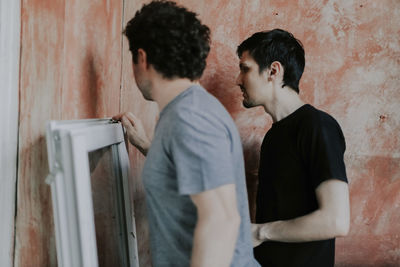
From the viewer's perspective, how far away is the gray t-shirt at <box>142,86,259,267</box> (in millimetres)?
796

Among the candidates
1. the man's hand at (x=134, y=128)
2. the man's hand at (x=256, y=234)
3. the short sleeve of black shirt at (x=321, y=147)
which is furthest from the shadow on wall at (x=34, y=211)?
the short sleeve of black shirt at (x=321, y=147)

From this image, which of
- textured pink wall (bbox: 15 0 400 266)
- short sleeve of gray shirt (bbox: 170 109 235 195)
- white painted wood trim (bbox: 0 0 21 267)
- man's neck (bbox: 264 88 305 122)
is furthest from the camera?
textured pink wall (bbox: 15 0 400 266)

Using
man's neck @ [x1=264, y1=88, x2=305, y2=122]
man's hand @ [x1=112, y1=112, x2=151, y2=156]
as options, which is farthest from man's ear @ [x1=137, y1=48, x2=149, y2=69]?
man's neck @ [x1=264, y1=88, x2=305, y2=122]

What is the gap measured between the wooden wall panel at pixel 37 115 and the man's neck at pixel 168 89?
12.0 inches

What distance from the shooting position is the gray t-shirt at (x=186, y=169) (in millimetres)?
796

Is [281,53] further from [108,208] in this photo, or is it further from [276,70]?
[108,208]

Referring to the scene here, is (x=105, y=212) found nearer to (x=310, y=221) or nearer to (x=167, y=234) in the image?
(x=167, y=234)

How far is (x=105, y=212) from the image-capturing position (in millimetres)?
1253

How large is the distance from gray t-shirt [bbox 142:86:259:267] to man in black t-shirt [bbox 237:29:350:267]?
0.34 m

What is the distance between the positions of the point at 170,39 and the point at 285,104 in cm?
69

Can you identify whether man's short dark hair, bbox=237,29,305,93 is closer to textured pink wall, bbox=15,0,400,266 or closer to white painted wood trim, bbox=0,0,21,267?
textured pink wall, bbox=15,0,400,266

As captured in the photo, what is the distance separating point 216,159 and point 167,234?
0.29m

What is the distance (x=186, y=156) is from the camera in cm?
80

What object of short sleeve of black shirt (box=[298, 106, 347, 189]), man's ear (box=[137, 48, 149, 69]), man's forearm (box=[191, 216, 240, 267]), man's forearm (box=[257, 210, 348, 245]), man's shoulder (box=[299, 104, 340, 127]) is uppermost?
man's ear (box=[137, 48, 149, 69])
